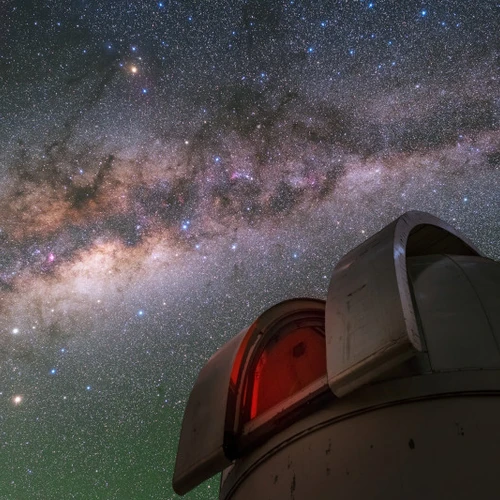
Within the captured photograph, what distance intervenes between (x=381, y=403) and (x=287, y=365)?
243 centimetres

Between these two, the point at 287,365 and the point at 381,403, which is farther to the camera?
the point at 287,365

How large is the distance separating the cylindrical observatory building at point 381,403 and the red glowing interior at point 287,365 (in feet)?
1.36

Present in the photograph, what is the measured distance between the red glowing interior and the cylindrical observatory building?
0.42m

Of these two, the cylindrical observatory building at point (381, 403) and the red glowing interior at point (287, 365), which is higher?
the red glowing interior at point (287, 365)

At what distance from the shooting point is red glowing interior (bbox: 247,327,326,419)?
4902 mm

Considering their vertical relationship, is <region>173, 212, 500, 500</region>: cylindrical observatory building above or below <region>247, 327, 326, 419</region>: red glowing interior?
below

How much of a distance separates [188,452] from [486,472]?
2542mm

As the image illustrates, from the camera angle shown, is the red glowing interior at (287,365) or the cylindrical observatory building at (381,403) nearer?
the cylindrical observatory building at (381,403)

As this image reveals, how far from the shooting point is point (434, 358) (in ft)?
9.93

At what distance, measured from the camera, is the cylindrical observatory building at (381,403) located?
2.65 meters

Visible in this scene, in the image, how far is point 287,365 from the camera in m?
5.36

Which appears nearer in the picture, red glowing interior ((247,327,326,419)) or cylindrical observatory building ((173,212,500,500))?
cylindrical observatory building ((173,212,500,500))

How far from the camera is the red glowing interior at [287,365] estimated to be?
16.1 ft

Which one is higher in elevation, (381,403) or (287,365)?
(287,365)
